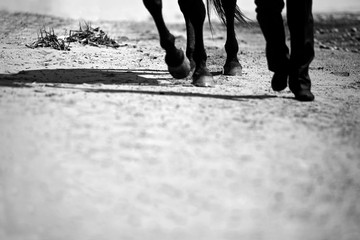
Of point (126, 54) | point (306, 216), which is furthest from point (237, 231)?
point (126, 54)

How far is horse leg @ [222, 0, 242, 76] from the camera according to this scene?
499 cm

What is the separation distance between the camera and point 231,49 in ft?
16.5

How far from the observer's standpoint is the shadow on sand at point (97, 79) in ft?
12.5

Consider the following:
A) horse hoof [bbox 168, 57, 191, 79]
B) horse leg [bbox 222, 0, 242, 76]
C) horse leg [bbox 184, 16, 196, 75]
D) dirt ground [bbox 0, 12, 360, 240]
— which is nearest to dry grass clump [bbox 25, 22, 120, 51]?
dirt ground [bbox 0, 12, 360, 240]

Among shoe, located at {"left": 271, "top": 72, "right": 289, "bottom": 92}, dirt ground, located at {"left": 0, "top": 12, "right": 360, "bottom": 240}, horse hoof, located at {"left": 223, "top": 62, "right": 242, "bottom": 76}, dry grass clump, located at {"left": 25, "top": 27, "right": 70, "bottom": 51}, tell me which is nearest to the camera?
dirt ground, located at {"left": 0, "top": 12, "right": 360, "bottom": 240}

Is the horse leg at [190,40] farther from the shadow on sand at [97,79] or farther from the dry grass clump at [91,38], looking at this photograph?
the dry grass clump at [91,38]

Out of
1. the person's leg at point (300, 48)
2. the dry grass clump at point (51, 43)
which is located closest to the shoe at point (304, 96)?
the person's leg at point (300, 48)

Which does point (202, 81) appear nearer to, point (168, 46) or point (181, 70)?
point (181, 70)

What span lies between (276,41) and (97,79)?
1548mm

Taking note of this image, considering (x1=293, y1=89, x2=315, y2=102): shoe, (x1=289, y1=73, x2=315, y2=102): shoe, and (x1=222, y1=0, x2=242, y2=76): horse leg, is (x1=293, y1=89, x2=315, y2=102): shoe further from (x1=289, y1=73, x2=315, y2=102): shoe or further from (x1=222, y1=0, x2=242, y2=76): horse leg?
(x1=222, y1=0, x2=242, y2=76): horse leg

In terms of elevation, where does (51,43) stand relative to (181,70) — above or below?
above

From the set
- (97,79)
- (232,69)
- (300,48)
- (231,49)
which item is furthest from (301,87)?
(97,79)

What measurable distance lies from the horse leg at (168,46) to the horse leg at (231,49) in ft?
2.66

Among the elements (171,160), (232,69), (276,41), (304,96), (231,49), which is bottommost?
(171,160)
